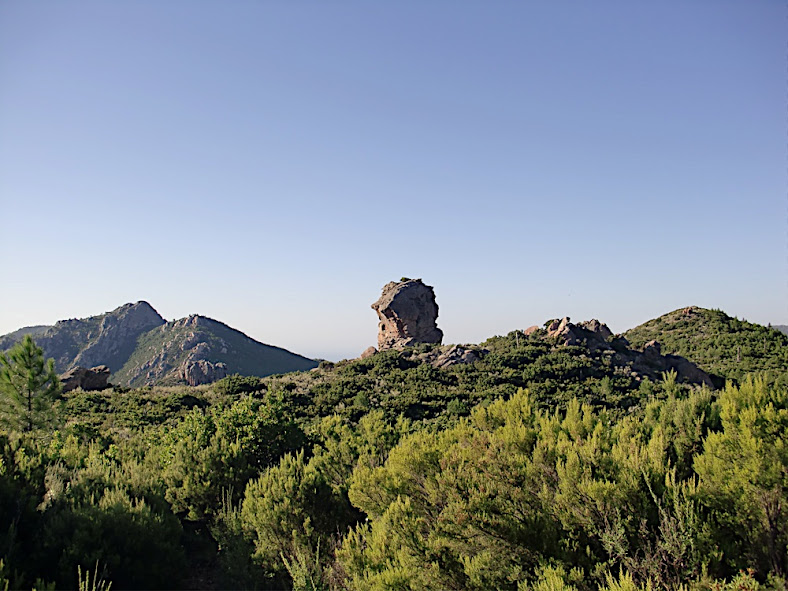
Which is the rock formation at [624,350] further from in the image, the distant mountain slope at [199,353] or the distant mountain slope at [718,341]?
the distant mountain slope at [199,353]

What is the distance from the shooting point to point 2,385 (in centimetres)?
1983

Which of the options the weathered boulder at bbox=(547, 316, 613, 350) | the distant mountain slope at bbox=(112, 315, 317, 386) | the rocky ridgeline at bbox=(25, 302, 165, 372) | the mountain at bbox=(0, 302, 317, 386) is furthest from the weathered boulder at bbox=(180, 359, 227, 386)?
the weathered boulder at bbox=(547, 316, 613, 350)

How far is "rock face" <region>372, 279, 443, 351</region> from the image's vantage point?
1976 inches

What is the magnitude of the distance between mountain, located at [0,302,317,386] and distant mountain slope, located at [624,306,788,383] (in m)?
61.2

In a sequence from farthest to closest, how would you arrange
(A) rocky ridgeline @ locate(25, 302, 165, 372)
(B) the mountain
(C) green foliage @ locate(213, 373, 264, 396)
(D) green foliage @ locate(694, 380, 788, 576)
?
(A) rocky ridgeline @ locate(25, 302, 165, 372) → (B) the mountain → (C) green foliage @ locate(213, 373, 264, 396) → (D) green foliage @ locate(694, 380, 788, 576)

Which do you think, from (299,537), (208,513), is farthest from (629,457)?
(208,513)

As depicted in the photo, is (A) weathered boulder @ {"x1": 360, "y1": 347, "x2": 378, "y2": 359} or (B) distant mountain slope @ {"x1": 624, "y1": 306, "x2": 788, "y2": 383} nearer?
(B) distant mountain slope @ {"x1": 624, "y1": 306, "x2": 788, "y2": 383}

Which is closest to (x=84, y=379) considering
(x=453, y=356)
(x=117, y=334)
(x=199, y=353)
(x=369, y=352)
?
(x=369, y=352)

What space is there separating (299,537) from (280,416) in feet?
19.1

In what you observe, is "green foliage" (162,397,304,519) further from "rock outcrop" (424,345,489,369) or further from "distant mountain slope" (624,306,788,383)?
"distant mountain slope" (624,306,788,383)

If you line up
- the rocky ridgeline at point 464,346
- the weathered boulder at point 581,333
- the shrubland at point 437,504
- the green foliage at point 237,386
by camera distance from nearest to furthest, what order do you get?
1. the shrubland at point 437,504
2. the green foliage at point 237,386
3. the rocky ridgeline at point 464,346
4. the weathered boulder at point 581,333

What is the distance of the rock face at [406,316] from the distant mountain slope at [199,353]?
34224 millimetres

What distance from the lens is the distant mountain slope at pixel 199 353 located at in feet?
255

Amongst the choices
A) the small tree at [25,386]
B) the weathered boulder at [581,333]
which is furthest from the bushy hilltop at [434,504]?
the weathered boulder at [581,333]
